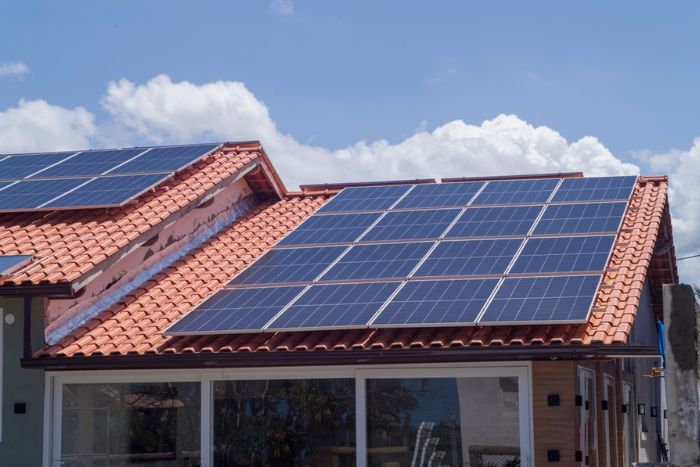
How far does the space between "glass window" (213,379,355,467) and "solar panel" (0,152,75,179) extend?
26.2 ft

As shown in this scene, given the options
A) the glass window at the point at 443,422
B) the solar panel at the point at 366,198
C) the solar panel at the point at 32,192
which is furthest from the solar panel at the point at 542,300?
the solar panel at the point at 32,192

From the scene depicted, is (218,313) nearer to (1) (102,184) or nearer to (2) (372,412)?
(2) (372,412)

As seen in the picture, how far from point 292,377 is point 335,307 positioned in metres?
1.23

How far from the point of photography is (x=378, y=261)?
55.1ft

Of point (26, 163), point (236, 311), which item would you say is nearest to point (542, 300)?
point (236, 311)

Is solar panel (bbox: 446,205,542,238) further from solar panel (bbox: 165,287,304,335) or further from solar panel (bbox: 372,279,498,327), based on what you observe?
solar panel (bbox: 165,287,304,335)

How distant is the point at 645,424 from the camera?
23.0m

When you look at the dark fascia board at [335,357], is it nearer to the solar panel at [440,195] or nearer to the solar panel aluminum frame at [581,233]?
the solar panel aluminum frame at [581,233]

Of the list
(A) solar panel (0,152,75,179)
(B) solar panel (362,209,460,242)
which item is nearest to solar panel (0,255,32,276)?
(A) solar panel (0,152,75,179)

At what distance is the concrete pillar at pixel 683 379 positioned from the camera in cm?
977

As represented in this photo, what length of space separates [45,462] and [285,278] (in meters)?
4.55

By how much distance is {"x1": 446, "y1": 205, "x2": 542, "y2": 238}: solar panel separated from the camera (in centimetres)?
1745

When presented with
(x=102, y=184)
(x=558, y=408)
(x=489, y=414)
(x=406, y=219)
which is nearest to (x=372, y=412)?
(x=489, y=414)

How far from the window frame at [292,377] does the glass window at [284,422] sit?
109mm
